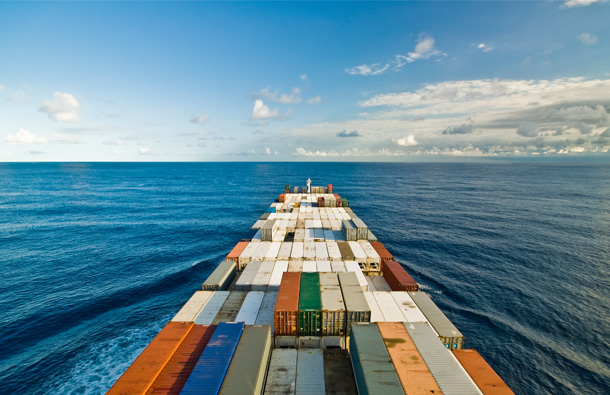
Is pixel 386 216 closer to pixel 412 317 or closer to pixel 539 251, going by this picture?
pixel 539 251

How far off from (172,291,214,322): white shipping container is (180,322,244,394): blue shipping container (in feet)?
24.3

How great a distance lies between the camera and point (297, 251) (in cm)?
4356

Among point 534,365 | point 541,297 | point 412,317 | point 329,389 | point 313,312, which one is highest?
point 313,312

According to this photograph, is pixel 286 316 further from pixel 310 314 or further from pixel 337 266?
pixel 337 266

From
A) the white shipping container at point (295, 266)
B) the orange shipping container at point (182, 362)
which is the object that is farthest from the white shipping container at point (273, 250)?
the orange shipping container at point (182, 362)

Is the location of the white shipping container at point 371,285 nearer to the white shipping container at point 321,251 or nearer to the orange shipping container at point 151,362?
the white shipping container at point 321,251

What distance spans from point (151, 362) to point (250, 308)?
11.2 meters

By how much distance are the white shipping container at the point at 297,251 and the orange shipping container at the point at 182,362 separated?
18.8 metres

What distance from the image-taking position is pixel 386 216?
91.9 meters

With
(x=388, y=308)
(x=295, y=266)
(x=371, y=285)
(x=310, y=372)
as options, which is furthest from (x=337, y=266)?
(x=310, y=372)

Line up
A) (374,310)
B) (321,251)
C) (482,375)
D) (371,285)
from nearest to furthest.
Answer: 1. (482,375)
2. (374,310)
3. (371,285)
4. (321,251)

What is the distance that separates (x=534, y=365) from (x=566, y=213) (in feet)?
291

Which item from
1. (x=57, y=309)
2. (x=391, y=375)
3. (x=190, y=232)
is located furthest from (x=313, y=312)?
(x=190, y=232)

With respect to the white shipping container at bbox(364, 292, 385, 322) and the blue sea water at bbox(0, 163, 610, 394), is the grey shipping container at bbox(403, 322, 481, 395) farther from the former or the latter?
the blue sea water at bbox(0, 163, 610, 394)
